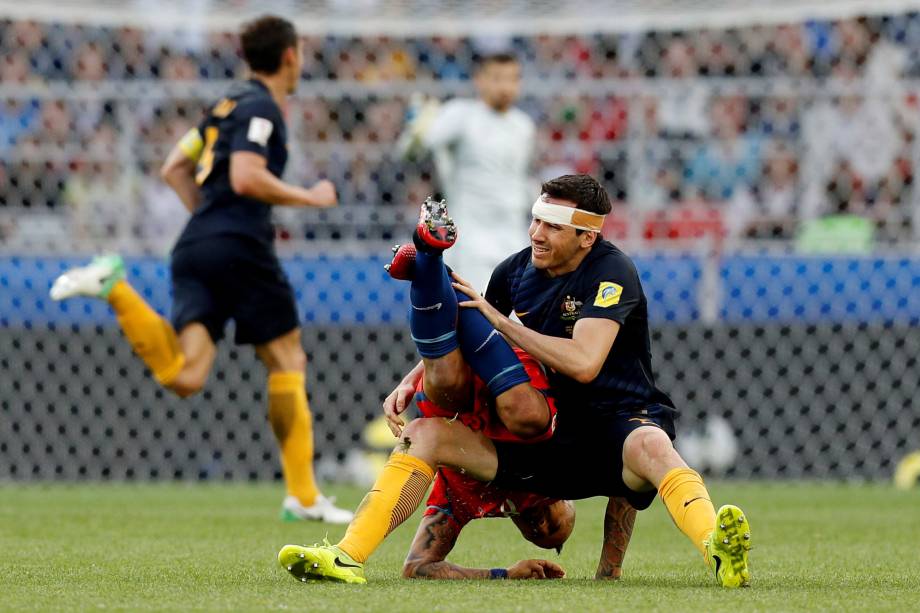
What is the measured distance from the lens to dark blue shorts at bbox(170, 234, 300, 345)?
6.17m

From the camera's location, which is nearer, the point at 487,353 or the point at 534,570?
the point at 487,353

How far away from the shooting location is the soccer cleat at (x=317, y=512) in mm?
6211

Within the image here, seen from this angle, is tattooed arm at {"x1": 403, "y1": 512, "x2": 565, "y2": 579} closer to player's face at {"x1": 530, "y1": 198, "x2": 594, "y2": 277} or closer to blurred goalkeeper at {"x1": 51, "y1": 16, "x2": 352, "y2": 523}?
player's face at {"x1": 530, "y1": 198, "x2": 594, "y2": 277}

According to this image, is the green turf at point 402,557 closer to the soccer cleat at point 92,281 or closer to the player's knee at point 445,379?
the player's knee at point 445,379

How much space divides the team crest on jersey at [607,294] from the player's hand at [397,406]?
0.56 m

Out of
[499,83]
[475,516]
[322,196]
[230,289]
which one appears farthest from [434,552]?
[499,83]

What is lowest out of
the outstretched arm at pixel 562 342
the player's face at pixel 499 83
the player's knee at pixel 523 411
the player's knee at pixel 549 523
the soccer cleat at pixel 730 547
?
the player's knee at pixel 549 523

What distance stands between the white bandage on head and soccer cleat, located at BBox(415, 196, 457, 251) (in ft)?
1.82

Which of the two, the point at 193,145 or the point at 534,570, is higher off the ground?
the point at 193,145

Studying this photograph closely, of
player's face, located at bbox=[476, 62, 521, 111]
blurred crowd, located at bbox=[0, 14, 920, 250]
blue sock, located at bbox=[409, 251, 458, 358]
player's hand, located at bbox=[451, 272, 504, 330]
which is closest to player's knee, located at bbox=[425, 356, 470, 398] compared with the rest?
blue sock, located at bbox=[409, 251, 458, 358]

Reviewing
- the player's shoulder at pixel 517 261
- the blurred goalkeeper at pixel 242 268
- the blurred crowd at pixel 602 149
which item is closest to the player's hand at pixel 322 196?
the blurred goalkeeper at pixel 242 268

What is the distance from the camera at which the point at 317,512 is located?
625 centimetres

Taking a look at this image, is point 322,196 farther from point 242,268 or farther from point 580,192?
point 580,192

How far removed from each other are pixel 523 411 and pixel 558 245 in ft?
1.62
